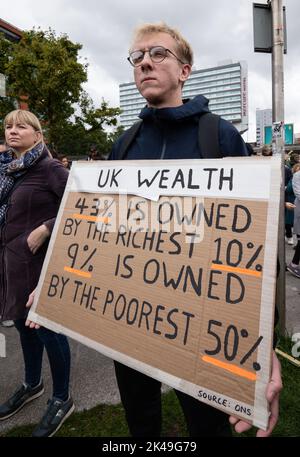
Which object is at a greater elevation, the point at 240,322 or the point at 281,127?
the point at 281,127

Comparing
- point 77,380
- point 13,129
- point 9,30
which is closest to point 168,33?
point 13,129

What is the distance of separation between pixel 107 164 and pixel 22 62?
18.8 meters

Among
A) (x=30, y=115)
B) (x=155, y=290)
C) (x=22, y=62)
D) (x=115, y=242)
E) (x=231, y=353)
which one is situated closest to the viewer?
(x=231, y=353)

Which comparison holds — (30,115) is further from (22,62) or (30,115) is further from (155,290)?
(22,62)

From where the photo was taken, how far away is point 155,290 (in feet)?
3.59

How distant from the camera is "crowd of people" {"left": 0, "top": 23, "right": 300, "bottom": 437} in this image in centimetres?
125

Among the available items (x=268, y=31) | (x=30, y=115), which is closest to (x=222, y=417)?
(x=30, y=115)

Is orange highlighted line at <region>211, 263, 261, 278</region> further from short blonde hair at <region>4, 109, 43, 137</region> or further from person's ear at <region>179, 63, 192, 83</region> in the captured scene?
short blonde hair at <region>4, 109, 43, 137</region>

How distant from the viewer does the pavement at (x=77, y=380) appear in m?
2.22

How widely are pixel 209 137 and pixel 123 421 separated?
1.82 m

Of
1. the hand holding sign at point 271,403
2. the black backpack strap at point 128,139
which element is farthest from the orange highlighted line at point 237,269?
the black backpack strap at point 128,139

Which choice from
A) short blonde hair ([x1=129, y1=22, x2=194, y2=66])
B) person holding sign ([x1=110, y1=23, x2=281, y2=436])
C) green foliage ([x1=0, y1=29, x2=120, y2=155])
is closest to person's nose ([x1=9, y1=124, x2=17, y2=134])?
person holding sign ([x1=110, y1=23, x2=281, y2=436])

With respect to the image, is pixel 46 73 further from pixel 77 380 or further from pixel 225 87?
pixel 225 87

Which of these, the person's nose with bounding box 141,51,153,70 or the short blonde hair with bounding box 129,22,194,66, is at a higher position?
the short blonde hair with bounding box 129,22,194,66
